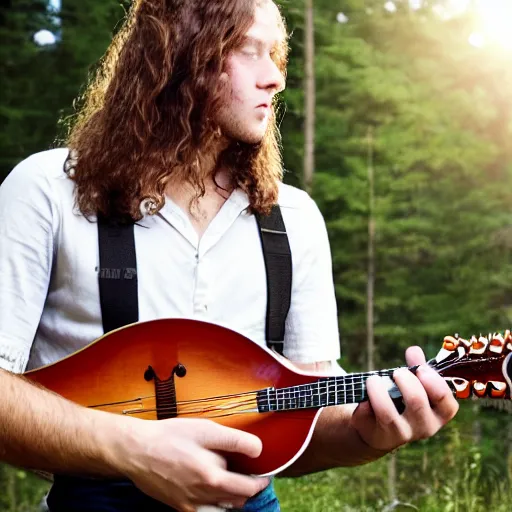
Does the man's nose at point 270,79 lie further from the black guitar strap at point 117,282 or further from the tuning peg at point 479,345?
the tuning peg at point 479,345

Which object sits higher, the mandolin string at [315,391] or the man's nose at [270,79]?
the man's nose at [270,79]

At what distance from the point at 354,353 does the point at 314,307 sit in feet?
22.7

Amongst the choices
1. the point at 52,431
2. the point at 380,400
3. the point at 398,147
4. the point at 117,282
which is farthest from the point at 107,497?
the point at 398,147

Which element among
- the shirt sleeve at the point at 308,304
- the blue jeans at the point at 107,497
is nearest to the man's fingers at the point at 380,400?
the shirt sleeve at the point at 308,304

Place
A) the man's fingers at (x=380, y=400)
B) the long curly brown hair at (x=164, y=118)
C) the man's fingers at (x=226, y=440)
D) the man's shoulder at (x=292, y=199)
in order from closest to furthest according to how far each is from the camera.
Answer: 1. the man's fingers at (x=226, y=440)
2. the man's fingers at (x=380, y=400)
3. the long curly brown hair at (x=164, y=118)
4. the man's shoulder at (x=292, y=199)

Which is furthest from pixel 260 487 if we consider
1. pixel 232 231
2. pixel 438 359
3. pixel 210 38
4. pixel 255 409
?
pixel 210 38

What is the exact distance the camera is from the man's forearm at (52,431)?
1.32m

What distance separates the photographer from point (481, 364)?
137 cm

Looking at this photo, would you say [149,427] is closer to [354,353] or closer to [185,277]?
[185,277]

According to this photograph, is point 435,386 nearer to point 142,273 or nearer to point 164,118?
point 142,273

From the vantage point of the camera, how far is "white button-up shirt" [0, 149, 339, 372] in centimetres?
149

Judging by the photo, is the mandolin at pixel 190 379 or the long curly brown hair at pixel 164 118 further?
the long curly brown hair at pixel 164 118

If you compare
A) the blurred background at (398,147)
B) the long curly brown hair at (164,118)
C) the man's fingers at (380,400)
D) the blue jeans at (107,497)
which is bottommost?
the blue jeans at (107,497)

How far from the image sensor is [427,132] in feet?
27.8
